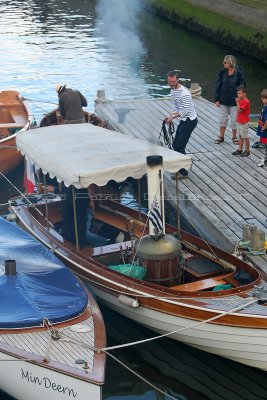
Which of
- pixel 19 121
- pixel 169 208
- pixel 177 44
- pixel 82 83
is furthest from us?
pixel 177 44

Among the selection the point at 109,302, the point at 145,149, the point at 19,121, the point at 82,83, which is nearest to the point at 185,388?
the point at 109,302

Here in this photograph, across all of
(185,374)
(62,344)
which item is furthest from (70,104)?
(62,344)

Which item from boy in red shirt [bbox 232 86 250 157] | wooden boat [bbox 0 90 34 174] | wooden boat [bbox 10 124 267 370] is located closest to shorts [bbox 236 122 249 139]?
boy in red shirt [bbox 232 86 250 157]

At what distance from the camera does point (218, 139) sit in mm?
19281

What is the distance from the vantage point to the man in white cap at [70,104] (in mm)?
18266

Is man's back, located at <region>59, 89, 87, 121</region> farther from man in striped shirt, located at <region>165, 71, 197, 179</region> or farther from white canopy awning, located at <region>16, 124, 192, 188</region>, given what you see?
white canopy awning, located at <region>16, 124, 192, 188</region>

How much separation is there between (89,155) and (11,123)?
9.16 meters

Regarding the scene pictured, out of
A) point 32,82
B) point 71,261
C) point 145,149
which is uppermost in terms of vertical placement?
point 145,149

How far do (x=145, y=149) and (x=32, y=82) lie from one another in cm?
2117

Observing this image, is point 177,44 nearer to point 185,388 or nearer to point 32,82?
point 32,82

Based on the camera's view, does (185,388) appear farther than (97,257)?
No

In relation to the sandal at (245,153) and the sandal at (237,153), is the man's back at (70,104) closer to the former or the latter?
the sandal at (237,153)

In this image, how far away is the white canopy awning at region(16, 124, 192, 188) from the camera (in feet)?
41.9

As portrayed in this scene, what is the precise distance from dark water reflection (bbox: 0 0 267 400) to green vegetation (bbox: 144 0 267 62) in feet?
1.86
